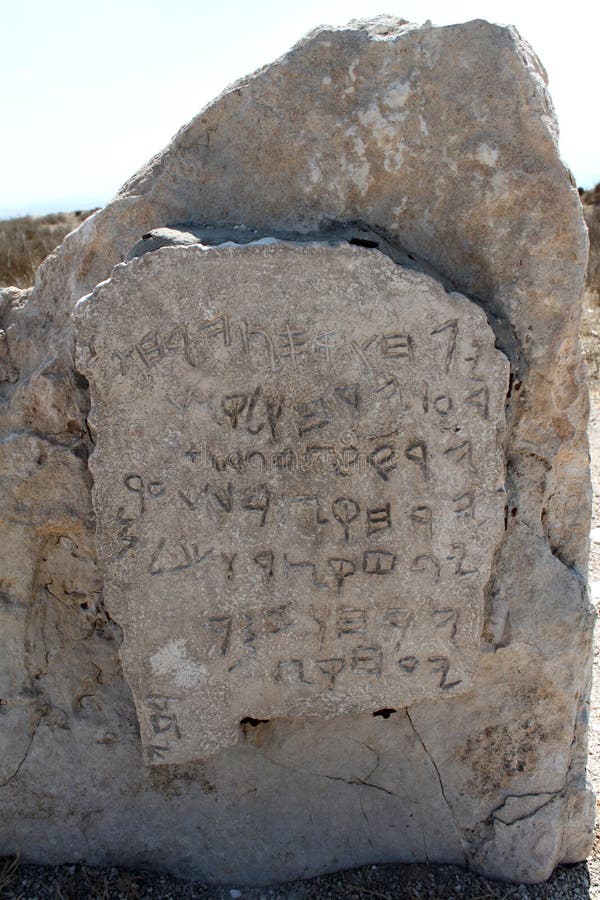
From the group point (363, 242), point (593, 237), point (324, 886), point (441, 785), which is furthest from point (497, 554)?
point (593, 237)

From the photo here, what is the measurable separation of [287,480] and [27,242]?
8.81 m

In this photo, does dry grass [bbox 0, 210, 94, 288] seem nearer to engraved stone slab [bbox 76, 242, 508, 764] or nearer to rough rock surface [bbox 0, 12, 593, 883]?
rough rock surface [bbox 0, 12, 593, 883]

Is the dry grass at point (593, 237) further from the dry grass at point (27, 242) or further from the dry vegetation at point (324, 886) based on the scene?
the dry vegetation at point (324, 886)

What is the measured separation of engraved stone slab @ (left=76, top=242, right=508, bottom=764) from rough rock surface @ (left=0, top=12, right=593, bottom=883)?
164mm

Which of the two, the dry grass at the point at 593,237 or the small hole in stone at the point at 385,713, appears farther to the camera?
the dry grass at the point at 593,237

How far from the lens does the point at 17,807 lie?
2.10 m

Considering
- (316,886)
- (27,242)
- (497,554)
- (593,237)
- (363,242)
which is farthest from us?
(27,242)

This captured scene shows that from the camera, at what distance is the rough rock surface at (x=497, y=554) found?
1.76 metres

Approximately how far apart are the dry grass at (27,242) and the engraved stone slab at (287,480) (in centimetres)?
482

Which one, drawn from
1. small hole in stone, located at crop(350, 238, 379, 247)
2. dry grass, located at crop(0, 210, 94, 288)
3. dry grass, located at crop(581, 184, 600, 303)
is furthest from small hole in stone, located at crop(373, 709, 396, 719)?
dry grass, located at crop(581, 184, 600, 303)

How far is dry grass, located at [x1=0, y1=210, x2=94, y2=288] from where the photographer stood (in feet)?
23.9

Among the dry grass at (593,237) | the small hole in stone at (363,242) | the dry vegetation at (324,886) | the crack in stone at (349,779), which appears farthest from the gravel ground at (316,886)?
the dry grass at (593,237)

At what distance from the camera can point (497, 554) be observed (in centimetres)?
193

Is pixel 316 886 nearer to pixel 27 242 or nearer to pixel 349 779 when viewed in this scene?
pixel 349 779
